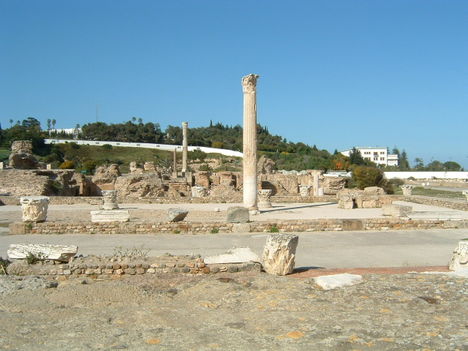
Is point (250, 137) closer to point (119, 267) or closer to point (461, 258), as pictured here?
point (461, 258)

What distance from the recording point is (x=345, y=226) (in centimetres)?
1355

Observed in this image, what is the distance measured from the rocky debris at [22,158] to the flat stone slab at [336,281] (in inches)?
1306

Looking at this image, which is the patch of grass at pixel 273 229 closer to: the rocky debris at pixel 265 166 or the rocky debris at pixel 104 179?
the rocky debris at pixel 104 179

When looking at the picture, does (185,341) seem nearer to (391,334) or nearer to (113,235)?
(391,334)

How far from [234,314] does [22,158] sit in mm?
33835

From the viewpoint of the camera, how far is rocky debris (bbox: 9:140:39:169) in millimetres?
34019

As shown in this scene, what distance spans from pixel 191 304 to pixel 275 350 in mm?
1625

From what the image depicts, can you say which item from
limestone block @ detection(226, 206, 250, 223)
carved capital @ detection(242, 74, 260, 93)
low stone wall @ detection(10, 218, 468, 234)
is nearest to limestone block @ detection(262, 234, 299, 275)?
low stone wall @ detection(10, 218, 468, 234)

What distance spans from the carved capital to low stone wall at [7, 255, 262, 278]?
39.8ft

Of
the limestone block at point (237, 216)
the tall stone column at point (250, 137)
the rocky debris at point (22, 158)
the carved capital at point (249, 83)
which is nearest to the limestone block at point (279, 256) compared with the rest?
the limestone block at point (237, 216)

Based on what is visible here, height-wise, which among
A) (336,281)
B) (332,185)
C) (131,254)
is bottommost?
(336,281)

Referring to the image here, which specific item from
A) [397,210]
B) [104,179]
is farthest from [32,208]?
[104,179]

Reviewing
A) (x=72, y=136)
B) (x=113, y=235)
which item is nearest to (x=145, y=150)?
(x=72, y=136)

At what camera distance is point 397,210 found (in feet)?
53.6
